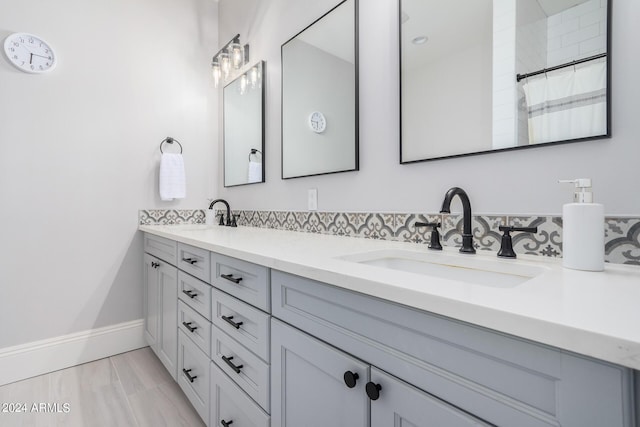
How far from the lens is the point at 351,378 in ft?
2.19

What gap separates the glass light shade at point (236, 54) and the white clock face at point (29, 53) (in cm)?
109

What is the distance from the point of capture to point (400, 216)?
4.11 ft

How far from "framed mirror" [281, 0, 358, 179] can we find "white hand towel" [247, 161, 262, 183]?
309mm

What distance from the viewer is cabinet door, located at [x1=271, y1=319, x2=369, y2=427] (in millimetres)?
680

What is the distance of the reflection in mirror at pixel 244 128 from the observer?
2.13 m

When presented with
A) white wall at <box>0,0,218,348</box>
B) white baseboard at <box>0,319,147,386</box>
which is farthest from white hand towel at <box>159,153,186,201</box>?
white baseboard at <box>0,319,147,386</box>

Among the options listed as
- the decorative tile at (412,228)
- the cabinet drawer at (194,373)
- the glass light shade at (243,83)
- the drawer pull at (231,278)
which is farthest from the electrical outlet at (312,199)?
the glass light shade at (243,83)

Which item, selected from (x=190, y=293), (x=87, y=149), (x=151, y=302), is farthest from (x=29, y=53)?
(x=190, y=293)

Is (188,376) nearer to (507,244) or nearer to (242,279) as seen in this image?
(242,279)

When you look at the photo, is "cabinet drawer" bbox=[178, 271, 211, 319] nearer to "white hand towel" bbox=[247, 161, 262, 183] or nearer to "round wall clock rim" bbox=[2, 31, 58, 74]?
"white hand towel" bbox=[247, 161, 262, 183]

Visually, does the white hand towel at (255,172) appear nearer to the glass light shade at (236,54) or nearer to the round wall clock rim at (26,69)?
the glass light shade at (236,54)

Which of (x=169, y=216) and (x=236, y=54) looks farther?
(x=169, y=216)

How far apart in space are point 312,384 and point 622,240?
33.4 inches

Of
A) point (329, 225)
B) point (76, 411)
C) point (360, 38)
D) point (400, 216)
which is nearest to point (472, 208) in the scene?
point (400, 216)
